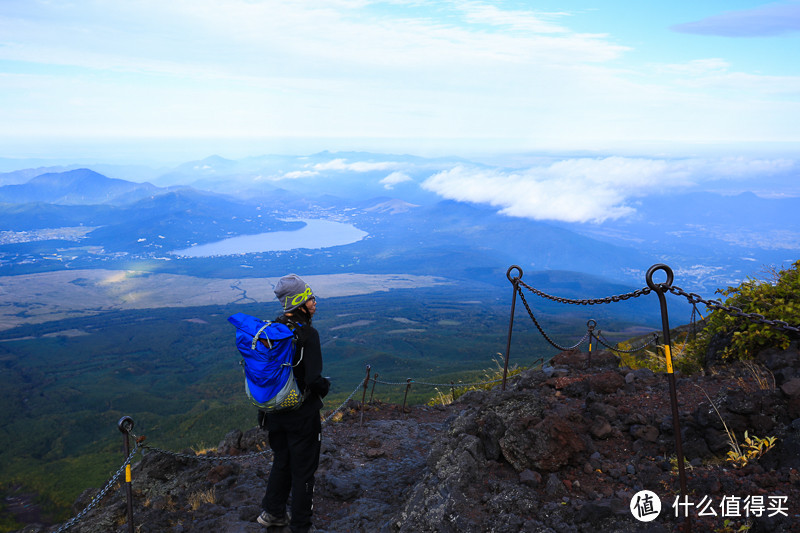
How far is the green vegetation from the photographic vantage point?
6418 millimetres

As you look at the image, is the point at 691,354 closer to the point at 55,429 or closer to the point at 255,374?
the point at 255,374

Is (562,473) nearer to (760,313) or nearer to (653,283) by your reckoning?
(653,283)

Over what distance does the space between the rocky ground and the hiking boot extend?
0.19 meters

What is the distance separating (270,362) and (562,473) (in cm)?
315

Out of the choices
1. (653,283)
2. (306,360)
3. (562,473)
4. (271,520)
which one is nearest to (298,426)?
(306,360)

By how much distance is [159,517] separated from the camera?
6.06 m

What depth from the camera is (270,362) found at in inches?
186

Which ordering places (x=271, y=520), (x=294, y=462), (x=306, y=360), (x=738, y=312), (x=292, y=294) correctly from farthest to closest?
(x=271, y=520), (x=294, y=462), (x=292, y=294), (x=306, y=360), (x=738, y=312)

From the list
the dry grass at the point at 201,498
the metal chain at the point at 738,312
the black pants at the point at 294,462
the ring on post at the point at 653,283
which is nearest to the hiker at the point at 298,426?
the black pants at the point at 294,462

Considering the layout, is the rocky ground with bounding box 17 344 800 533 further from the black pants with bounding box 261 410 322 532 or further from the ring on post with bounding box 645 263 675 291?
the ring on post with bounding box 645 263 675 291

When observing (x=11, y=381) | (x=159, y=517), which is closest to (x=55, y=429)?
(x=11, y=381)

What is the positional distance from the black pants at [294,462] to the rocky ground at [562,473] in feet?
1.45

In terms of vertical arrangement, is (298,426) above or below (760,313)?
below

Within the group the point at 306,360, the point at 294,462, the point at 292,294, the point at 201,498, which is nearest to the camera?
the point at 306,360
